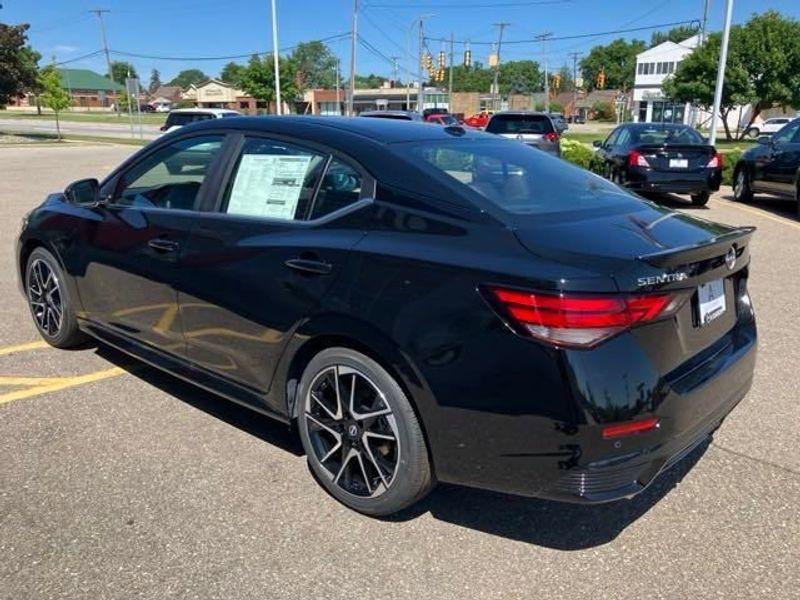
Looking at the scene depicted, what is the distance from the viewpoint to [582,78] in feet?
554

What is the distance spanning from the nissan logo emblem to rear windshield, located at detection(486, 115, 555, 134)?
14115 millimetres

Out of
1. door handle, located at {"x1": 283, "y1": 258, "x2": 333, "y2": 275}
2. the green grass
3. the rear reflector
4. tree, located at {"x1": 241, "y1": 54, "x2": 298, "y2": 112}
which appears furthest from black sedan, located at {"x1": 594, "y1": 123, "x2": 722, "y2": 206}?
tree, located at {"x1": 241, "y1": 54, "x2": 298, "y2": 112}

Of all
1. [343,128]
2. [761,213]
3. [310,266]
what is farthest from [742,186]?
[310,266]

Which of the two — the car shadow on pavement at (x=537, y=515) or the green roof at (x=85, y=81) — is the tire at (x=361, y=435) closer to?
the car shadow on pavement at (x=537, y=515)

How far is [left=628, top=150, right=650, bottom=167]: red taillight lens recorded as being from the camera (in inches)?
480

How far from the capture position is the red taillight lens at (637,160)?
12188 millimetres

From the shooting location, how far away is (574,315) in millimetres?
2416

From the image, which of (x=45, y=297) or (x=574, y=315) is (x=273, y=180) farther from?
(x=45, y=297)

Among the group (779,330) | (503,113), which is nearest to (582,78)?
(503,113)

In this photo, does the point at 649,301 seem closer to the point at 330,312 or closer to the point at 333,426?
the point at 330,312

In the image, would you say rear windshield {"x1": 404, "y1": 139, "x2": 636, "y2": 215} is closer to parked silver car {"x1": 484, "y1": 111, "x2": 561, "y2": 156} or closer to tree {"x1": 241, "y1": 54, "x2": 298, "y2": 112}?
parked silver car {"x1": 484, "y1": 111, "x2": 561, "y2": 156}

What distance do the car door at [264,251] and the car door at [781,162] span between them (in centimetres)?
1057

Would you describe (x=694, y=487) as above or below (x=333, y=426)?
below

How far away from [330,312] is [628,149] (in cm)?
1097
